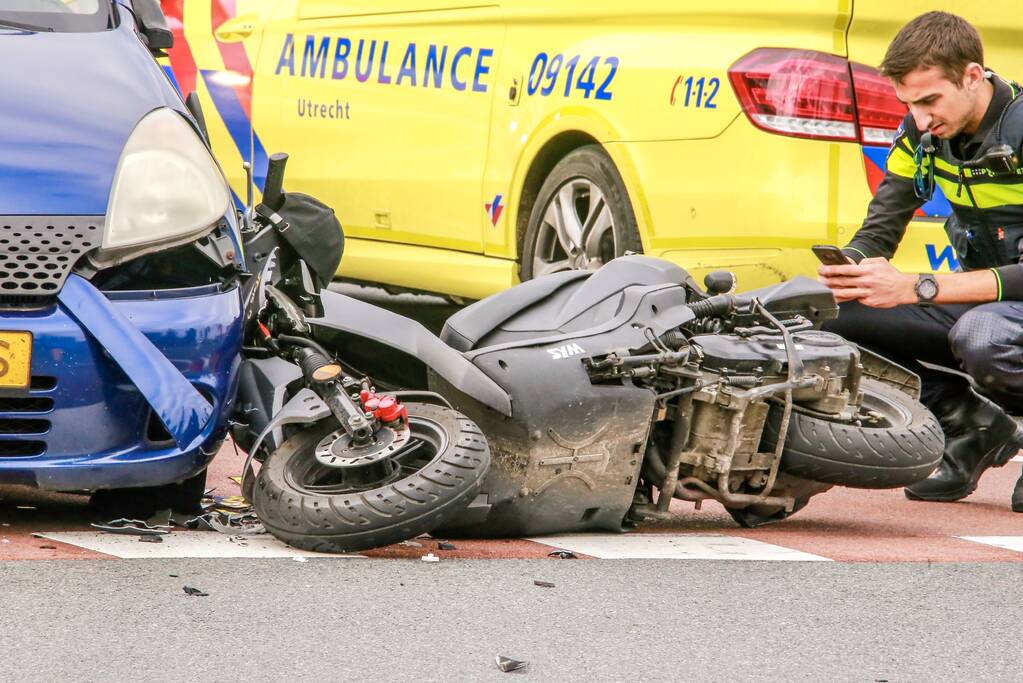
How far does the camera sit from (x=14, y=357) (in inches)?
165

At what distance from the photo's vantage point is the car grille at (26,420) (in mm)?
4250

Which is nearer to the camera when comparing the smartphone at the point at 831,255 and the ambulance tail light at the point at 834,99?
the smartphone at the point at 831,255

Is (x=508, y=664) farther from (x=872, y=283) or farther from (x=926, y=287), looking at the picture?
(x=926, y=287)

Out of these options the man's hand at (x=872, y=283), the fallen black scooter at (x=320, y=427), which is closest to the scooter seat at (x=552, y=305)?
the fallen black scooter at (x=320, y=427)

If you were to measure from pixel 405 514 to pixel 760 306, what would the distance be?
1300 mm

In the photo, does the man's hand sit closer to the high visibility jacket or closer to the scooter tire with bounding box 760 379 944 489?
the high visibility jacket

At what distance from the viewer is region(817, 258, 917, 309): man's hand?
5426 millimetres

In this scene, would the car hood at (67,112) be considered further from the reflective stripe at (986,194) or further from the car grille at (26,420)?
the reflective stripe at (986,194)

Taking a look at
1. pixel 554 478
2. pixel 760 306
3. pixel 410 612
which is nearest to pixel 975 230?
pixel 760 306

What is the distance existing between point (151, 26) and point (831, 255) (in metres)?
2.03

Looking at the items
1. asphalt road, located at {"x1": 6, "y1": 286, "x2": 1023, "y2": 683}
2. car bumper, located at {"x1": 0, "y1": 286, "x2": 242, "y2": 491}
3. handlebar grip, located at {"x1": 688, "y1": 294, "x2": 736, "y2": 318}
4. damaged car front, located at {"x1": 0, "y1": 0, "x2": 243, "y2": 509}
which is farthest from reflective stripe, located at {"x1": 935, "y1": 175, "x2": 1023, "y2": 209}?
car bumper, located at {"x1": 0, "y1": 286, "x2": 242, "y2": 491}

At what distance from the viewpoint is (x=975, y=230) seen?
226 inches

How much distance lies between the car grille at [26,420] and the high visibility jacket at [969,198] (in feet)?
8.41

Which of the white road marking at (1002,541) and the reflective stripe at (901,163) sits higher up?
the reflective stripe at (901,163)
